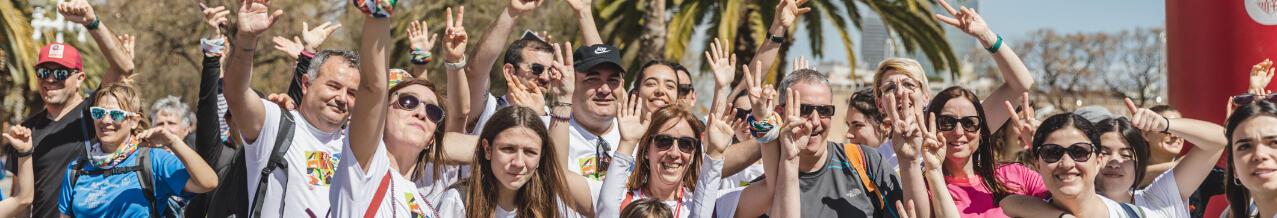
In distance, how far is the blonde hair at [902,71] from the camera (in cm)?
571

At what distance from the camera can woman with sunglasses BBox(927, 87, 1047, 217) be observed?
5129 mm

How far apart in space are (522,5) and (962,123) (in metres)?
1.89

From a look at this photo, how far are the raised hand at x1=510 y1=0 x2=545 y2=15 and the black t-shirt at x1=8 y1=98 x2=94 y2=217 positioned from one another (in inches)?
96.1

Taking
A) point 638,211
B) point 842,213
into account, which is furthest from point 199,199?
point 842,213

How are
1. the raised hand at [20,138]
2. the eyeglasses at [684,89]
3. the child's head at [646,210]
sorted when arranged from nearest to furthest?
the child's head at [646,210] < the raised hand at [20,138] < the eyeglasses at [684,89]

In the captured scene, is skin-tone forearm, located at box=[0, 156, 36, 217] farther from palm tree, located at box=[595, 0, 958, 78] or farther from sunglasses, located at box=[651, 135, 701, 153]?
palm tree, located at box=[595, 0, 958, 78]

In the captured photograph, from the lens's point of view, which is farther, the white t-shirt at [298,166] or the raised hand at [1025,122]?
the raised hand at [1025,122]

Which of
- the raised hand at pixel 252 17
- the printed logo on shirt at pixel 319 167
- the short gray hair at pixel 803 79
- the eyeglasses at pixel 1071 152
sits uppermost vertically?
the raised hand at pixel 252 17

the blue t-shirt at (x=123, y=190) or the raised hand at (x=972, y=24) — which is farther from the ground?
the raised hand at (x=972, y=24)

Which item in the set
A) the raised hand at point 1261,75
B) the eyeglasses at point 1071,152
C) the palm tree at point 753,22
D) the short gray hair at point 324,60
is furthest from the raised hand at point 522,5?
the palm tree at point 753,22

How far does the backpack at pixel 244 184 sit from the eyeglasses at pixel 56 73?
2431mm

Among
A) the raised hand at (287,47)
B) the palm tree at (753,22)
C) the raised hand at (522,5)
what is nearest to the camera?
the raised hand at (522,5)

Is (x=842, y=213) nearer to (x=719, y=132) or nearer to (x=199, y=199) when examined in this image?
(x=719, y=132)

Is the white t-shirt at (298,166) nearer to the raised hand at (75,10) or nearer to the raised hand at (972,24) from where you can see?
the raised hand at (75,10)
